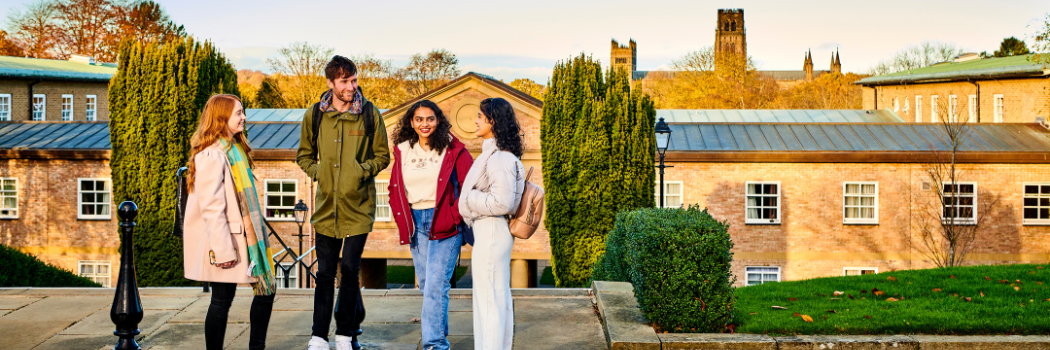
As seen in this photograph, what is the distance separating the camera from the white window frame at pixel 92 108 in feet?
127

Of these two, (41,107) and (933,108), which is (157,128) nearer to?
(41,107)

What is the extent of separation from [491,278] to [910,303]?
4157 millimetres

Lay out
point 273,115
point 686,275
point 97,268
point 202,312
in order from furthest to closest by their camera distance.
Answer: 1. point 273,115
2. point 97,268
3. point 202,312
4. point 686,275

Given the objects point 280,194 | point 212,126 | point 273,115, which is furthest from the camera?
point 273,115

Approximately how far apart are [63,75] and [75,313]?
110ft

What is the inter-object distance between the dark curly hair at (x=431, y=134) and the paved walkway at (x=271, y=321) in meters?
1.48

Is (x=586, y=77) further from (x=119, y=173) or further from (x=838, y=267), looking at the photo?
(x=119, y=173)

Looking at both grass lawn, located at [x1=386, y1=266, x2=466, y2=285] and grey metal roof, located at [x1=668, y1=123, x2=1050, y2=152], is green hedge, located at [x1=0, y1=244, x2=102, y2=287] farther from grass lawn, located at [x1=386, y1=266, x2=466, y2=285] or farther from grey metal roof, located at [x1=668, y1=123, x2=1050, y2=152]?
grass lawn, located at [x1=386, y1=266, x2=466, y2=285]

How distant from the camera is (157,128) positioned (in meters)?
18.3

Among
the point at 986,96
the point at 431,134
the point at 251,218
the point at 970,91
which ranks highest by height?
the point at 970,91

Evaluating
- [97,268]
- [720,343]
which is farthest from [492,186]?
[97,268]

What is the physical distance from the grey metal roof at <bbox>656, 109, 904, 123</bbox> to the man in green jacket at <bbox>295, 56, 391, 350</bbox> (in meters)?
26.1

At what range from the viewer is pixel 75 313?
278 inches

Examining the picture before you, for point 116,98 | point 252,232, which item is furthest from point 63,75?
point 252,232
